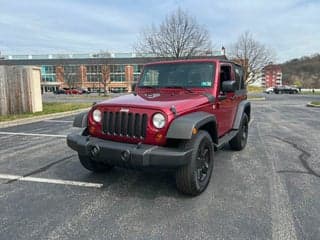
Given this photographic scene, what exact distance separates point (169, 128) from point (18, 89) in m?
11.8

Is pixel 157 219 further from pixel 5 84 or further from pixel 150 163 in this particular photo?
pixel 5 84

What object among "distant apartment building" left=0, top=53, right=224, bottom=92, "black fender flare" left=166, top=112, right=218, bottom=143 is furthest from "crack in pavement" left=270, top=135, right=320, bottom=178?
"distant apartment building" left=0, top=53, right=224, bottom=92

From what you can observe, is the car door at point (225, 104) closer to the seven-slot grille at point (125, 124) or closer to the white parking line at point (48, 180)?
the seven-slot grille at point (125, 124)

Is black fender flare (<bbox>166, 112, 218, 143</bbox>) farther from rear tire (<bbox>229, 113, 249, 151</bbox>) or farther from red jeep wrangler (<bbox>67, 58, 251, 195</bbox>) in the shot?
rear tire (<bbox>229, 113, 249, 151</bbox>)

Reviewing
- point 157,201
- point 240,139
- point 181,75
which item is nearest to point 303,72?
point 240,139

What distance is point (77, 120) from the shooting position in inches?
172

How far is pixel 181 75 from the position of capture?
4992 millimetres

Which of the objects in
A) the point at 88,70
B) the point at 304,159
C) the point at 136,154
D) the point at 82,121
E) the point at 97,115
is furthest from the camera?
the point at 88,70

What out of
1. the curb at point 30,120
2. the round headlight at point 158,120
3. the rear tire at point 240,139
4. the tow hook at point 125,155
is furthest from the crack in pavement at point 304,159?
the curb at point 30,120

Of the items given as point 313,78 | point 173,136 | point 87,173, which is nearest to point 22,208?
point 87,173

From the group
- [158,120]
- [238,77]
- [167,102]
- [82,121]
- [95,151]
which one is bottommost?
[95,151]

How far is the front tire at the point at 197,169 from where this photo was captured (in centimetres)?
364

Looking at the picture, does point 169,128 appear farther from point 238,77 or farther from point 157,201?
point 238,77

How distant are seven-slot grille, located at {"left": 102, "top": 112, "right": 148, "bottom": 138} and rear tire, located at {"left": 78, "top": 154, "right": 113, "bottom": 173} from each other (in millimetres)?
851
